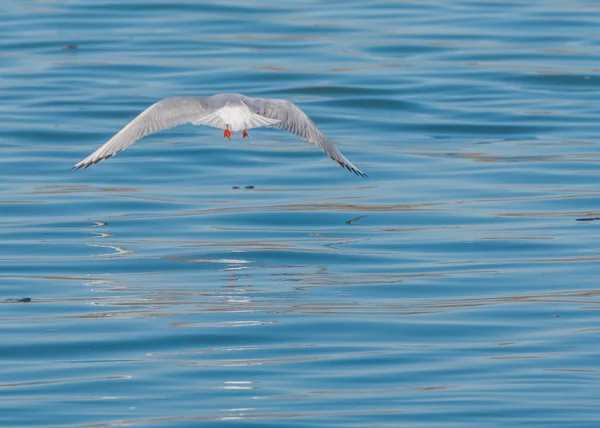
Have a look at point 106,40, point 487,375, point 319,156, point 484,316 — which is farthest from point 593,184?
point 106,40

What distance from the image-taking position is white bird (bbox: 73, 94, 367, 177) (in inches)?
487

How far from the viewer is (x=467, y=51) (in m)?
22.4

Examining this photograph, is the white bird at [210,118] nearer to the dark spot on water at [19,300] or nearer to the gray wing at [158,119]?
the gray wing at [158,119]

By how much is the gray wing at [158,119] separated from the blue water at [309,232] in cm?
84

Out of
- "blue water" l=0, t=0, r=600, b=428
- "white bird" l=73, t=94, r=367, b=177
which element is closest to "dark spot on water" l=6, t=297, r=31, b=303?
"blue water" l=0, t=0, r=600, b=428

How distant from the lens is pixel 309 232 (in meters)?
13.0

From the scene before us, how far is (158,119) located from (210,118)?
0.57m

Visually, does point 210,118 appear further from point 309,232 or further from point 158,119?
point 309,232

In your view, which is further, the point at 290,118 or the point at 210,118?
the point at 290,118

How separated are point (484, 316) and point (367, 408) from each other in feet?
7.18

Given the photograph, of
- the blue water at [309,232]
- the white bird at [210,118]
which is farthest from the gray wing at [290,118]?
the blue water at [309,232]

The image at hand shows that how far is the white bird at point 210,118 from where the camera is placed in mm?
12367

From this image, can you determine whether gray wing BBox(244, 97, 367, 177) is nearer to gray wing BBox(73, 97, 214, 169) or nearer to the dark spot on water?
gray wing BBox(73, 97, 214, 169)

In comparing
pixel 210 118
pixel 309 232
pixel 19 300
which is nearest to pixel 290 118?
pixel 210 118
